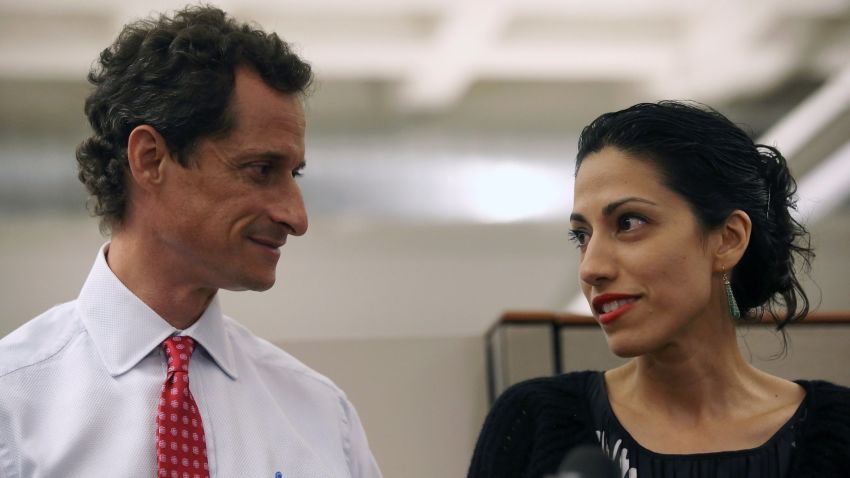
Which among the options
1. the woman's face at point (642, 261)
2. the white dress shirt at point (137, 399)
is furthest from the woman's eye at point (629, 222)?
the white dress shirt at point (137, 399)

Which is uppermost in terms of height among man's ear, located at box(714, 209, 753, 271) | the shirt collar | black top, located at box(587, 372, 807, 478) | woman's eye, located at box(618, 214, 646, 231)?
woman's eye, located at box(618, 214, 646, 231)

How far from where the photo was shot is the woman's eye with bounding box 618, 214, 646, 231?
65.8 inches

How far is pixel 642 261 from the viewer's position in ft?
5.37

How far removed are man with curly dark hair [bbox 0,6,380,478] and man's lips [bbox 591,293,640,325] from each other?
0.53 metres

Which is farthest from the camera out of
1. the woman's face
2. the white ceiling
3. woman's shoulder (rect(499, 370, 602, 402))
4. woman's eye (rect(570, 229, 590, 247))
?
the white ceiling

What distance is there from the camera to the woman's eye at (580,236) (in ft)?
5.71

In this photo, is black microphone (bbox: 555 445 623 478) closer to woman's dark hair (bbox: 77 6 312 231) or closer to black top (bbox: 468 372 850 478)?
black top (bbox: 468 372 850 478)

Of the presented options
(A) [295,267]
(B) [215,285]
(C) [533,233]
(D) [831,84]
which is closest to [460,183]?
(C) [533,233]

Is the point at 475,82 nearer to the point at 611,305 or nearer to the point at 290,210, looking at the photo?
the point at 290,210

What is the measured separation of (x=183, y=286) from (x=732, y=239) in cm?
87

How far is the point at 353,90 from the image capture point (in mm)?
5871

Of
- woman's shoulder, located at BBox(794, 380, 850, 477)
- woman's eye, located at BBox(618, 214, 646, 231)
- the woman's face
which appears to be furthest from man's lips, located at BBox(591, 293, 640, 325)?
woman's shoulder, located at BBox(794, 380, 850, 477)

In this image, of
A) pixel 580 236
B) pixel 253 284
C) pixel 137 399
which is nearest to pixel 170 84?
pixel 253 284

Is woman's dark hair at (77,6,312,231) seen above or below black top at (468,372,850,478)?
above
